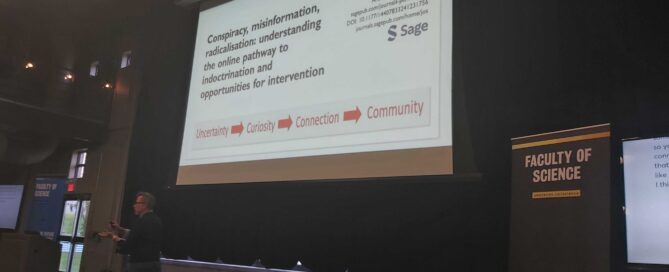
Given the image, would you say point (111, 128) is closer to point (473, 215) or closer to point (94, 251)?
point (94, 251)

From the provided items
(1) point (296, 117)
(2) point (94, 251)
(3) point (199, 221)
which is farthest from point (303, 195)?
(2) point (94, 251)

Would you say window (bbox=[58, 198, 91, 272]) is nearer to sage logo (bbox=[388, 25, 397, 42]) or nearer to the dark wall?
the dark wall

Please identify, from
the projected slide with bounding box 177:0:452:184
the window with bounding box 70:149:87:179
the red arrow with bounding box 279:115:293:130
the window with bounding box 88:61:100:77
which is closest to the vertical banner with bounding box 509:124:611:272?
the projected slide with bounding box 177:0:452:184

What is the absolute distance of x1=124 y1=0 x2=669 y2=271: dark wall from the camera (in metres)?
1.99

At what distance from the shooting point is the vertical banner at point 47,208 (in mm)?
6414

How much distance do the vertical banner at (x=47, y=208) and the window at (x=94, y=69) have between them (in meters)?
1.63

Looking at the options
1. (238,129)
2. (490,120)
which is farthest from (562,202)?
(238,129)

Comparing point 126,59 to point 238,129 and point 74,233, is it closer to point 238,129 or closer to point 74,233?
point 74,233

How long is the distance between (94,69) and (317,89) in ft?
19.6

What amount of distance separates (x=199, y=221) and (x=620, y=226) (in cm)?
245

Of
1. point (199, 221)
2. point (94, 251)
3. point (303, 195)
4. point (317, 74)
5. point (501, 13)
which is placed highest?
point (501, 13)

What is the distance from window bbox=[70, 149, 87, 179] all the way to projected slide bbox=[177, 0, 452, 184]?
16.6 ft

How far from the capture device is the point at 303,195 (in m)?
2.77

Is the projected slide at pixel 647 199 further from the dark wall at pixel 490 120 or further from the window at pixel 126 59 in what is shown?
the window at pixel 126 59
